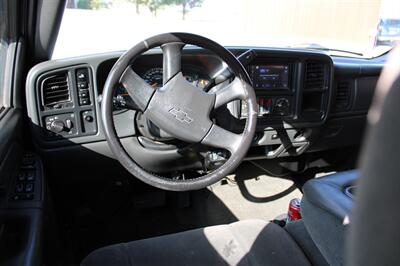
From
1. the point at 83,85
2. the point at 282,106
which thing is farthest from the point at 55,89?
the point at 282,106

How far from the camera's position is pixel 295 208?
6.92 feet

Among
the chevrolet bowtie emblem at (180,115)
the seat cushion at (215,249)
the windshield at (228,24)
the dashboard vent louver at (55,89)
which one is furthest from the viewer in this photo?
the windshield at (228,24)

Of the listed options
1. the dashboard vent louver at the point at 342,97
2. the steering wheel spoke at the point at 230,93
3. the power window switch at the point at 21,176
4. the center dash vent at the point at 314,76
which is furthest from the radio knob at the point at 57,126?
the dashboard vent louver at the point at 342,97

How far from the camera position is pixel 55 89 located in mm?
1800

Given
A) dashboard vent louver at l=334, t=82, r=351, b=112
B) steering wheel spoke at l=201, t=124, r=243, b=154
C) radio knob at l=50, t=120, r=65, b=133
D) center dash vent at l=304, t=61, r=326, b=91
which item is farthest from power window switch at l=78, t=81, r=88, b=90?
dashboard vent louver at l=334, t=82, r=351, b=112

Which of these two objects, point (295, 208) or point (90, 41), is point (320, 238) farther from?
point (90, 41)

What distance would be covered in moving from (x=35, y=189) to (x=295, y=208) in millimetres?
1277

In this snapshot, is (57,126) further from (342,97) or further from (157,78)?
(342,97)

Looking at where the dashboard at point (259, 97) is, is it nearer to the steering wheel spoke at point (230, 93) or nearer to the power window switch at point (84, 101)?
the power window switch at point (84, 101)

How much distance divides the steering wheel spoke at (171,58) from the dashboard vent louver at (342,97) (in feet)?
4.00

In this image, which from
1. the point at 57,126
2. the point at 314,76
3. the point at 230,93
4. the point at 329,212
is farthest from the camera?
the point at 314,76

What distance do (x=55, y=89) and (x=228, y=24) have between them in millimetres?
1221

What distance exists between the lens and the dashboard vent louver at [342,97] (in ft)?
7.73

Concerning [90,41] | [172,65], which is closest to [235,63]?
[172,65]
